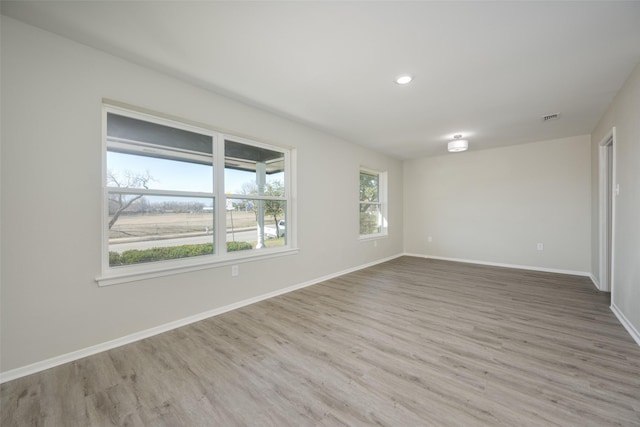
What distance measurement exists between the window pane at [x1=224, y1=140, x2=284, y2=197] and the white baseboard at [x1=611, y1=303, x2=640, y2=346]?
3.95 metres

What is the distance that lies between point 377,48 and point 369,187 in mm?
3806

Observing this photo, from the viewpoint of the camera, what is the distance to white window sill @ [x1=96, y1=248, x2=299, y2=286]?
7.38 ft

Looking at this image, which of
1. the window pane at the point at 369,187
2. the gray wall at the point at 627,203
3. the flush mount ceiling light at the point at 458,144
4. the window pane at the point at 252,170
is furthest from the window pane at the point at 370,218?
the gray wall at the point at 627,203

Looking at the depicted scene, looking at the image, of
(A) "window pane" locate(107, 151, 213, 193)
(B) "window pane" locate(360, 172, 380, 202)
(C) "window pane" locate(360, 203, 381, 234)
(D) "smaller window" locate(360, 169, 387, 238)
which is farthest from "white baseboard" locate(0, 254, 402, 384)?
(B) "window pane" locate(360, 172, 380, 202)

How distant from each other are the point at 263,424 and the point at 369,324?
150 centimetres

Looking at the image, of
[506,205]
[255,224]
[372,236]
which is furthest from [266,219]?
[506,205]

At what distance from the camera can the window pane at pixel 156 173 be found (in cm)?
236

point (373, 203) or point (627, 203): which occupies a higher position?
point (373, 203)

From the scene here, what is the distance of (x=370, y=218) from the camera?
18.9 feet

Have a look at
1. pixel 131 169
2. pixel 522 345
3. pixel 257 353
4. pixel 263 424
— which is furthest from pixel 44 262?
pixel 522 345

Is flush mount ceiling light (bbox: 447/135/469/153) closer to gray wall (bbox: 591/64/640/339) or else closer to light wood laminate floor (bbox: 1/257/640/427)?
gray wall (bbox: 591/64/640/339)

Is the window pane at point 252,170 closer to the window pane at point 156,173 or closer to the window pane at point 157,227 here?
the window pane at point 156,173

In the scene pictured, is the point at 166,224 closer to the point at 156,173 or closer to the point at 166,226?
the point at 166,226

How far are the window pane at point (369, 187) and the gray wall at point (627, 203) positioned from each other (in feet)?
11.7
